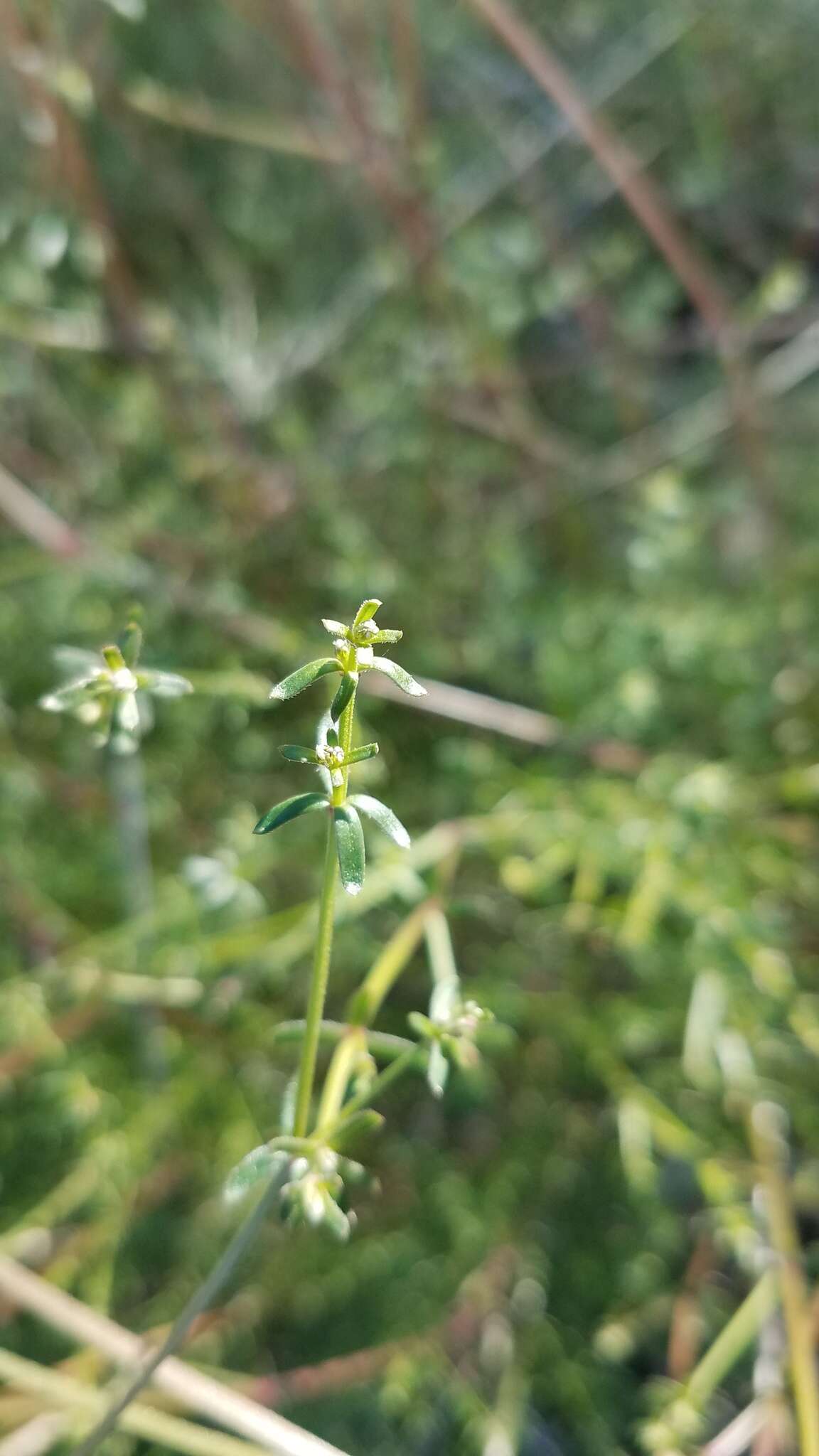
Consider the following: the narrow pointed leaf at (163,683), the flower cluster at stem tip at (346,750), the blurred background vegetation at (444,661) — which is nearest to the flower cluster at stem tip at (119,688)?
the narrow pointed leaf at (163,683)

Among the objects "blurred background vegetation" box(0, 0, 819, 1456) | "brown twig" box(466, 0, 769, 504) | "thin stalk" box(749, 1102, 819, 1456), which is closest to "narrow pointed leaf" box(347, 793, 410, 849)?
"blurred background vegetation" box(0, 0, 819, 1456)

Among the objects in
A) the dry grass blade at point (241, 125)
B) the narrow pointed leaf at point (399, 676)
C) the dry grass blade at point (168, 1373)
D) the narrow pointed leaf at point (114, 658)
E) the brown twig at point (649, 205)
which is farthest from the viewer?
the dry grass blade at point (241, 125)

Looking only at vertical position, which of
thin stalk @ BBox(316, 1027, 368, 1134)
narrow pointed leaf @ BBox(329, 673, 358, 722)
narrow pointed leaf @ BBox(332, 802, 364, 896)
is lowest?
thin stalk @ BBox(316, 1027, 368, 1134)

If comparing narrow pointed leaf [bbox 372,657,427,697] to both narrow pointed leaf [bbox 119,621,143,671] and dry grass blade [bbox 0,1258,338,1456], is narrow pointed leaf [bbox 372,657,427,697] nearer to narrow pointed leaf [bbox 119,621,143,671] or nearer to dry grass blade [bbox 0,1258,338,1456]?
narrow pointed leaf [bbox 119,621,143,671]

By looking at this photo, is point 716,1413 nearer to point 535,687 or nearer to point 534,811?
point 534,811

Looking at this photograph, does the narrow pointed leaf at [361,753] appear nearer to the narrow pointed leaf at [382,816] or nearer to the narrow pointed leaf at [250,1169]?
the narrow pointed leaf at [382,816]
